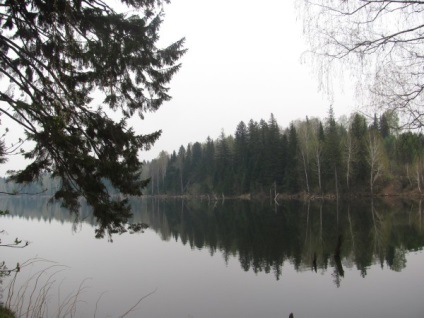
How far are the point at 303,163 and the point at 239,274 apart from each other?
45.8m

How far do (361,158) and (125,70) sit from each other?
5252 centimetres

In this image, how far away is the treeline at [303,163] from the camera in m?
50.9

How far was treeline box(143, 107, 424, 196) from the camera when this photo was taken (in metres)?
50.9

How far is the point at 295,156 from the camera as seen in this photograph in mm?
60250

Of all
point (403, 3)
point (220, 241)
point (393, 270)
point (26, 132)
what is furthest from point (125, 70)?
point (220, 241)

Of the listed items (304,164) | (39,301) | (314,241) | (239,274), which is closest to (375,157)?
(304,164)

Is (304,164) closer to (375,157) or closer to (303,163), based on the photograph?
(303,163)

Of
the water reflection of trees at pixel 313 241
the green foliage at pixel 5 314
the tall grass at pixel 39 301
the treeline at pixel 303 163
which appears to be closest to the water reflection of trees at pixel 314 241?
the water reflection of trees at pixel 313 241

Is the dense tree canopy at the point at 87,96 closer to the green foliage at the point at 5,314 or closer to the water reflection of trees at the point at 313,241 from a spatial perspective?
the green foliage at the point at 5,314

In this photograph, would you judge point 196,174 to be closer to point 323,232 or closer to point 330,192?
point 330,192

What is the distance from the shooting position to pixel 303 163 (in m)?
57.5

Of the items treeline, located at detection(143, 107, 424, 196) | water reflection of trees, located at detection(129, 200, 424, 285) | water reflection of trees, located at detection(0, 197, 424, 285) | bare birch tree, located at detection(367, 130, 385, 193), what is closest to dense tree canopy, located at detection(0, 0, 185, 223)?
water reflection of trees, located at detection(0, 197, 424, 285)

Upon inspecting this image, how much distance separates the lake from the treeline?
21.4 meters

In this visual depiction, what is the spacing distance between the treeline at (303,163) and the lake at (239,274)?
21.4 metres
